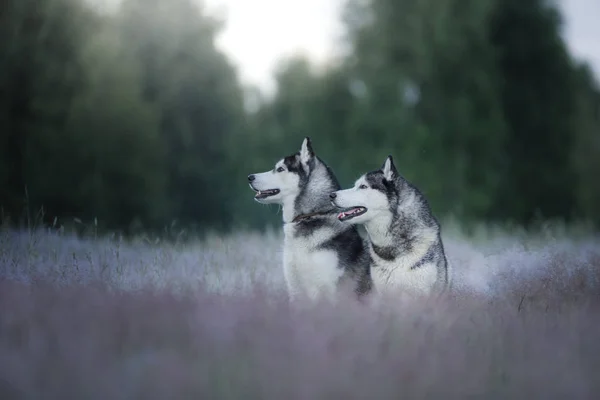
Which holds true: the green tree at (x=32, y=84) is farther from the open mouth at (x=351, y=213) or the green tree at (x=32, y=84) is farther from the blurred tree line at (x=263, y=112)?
the open mouth at (x=351, y=213)

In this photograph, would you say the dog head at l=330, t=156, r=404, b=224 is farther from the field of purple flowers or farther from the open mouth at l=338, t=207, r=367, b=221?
the field of purple flowers

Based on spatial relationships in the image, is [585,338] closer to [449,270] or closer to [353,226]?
[449,270]

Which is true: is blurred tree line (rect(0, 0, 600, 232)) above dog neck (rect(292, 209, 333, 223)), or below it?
above

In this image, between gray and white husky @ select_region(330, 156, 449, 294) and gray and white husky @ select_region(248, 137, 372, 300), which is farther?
gray and white husky @ select_region(248, 137, 372, 300)

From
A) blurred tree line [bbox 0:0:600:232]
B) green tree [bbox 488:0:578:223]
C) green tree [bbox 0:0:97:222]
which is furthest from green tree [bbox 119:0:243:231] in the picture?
green tree [bbox 488:0:578:223]

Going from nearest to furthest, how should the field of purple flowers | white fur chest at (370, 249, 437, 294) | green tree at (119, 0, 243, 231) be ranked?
1. the field of purple flowers
2. white fur chest at (370, 249, 437, 294)
3. green tree at (119, 0, 243, 231)

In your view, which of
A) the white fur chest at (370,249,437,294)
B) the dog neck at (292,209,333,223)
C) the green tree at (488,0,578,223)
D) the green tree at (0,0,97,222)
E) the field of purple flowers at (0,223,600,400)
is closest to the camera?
the field of purple flowers at (0,223,600,400)

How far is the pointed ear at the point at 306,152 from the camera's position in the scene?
278 inches

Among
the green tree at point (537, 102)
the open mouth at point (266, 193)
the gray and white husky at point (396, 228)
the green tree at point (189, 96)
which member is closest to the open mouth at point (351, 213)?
the gray and white husky at point (396, 228)

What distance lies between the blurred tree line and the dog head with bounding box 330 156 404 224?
786 centimetres

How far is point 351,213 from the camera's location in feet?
21.5

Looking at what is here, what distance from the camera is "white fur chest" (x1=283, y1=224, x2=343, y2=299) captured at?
258 inches

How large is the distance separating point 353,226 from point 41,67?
9.79m

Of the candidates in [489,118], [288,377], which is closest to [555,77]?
[489,118]
